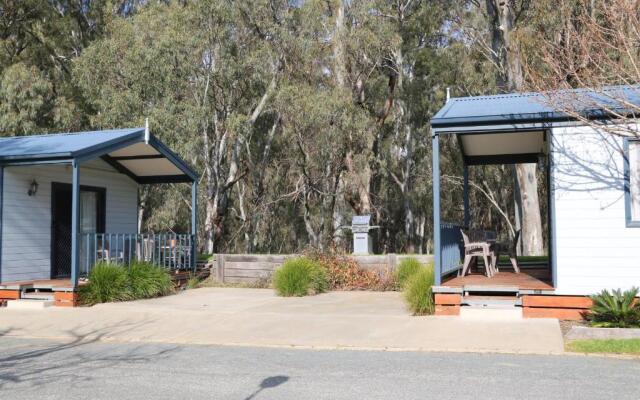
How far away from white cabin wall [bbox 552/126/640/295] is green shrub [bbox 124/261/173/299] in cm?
778

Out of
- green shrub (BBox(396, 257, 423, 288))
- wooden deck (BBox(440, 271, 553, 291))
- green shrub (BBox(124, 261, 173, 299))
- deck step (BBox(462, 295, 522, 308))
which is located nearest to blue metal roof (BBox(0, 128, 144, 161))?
green shrub (BBox(124, 261, 173, 299))

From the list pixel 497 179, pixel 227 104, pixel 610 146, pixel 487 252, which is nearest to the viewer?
pixel 610 146

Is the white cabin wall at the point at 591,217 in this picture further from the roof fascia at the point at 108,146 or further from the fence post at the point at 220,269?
the fence post at the point at 220,269

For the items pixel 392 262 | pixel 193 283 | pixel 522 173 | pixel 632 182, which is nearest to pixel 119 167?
pixel 193 283

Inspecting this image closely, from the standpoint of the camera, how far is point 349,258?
1478 centimetres

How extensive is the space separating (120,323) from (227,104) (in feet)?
53.2

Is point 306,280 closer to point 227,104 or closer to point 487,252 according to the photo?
point 487,252

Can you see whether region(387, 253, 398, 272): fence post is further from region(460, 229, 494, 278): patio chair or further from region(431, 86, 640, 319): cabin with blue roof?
region(431, 86, 640, 319): cabin with blue roof

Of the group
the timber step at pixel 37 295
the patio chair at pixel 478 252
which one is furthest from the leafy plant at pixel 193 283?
the patio chair at pixel 478 252

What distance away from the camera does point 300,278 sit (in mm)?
13586

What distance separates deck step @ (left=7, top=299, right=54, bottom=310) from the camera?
12.4 m

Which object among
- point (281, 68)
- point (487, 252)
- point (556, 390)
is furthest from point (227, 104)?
point (556, 390)

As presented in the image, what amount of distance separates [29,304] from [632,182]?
10.6 m

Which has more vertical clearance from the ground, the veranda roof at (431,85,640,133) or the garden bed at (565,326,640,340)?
the veranda roof at (431,85,640,133)
